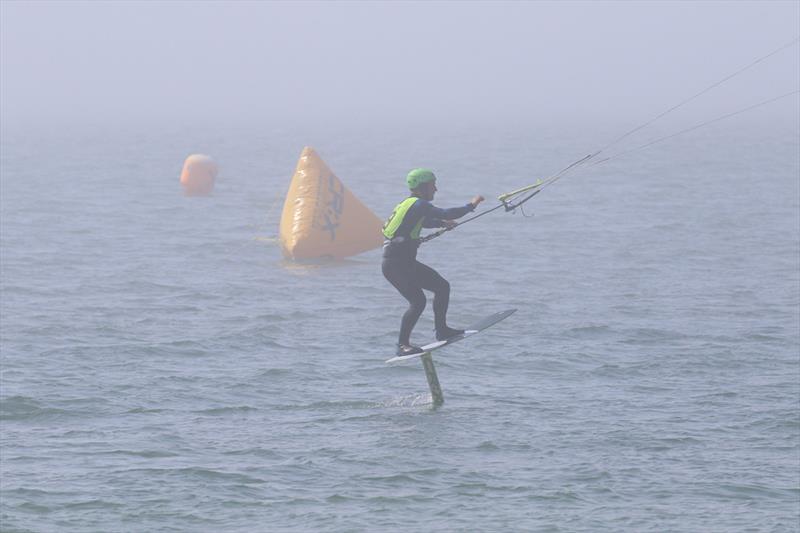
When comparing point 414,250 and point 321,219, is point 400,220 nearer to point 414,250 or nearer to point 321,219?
point 414,250

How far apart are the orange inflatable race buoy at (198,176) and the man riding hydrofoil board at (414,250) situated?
4792 centimetres

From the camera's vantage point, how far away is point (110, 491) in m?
20.5

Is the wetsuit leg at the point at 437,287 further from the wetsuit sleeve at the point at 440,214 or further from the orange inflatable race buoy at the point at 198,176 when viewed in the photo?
the orange inflatable race buoy at the point at 198,176

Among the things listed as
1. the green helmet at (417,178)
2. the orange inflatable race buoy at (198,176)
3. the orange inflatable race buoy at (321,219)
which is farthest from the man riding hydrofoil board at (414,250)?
the orange inflatable race buoy at (198,176)

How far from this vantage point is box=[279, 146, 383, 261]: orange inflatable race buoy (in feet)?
131

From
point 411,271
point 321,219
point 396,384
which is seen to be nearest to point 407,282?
point 411,271

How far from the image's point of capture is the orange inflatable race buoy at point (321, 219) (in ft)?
131

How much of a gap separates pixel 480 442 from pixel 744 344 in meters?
9.27

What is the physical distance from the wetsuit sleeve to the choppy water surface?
13.9 ft

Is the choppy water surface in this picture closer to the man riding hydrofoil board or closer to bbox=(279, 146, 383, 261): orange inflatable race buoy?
bbox=(279, 146, 383, 261): orange inflatable race buoy

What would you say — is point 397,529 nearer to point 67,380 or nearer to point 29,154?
point 67,380

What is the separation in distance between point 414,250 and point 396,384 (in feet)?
26.9

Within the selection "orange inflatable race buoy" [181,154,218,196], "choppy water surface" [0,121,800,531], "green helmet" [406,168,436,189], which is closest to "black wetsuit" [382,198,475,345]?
"green helmet" [406,168,436,189]

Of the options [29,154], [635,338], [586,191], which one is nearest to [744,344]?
[635,338]
